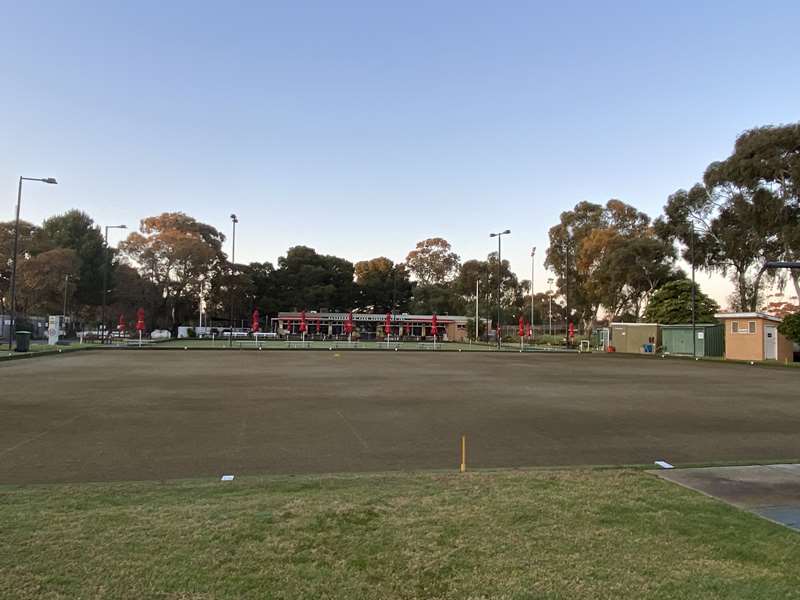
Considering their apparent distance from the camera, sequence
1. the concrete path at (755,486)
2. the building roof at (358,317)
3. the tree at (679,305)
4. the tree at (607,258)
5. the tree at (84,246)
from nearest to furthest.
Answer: the concrete path at (755,486) → the tree at (679,305) → the tree at (607,258) → the tree at (84,246) → the building roof at (358,317)

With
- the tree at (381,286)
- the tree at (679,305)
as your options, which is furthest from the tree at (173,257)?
the tree at (679,305)

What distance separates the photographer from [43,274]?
199 feet

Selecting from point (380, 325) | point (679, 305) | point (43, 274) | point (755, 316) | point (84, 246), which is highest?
point (84, 246)

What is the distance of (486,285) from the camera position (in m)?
98.4

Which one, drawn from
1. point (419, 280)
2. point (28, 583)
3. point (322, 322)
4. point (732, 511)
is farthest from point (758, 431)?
point (419, 280)

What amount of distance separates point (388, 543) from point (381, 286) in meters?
98.3

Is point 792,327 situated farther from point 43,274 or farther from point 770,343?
point 43,274

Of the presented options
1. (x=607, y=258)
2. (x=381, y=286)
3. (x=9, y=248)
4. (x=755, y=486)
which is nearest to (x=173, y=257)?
(x=9, y=248)

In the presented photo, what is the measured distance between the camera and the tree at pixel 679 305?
54875 mm

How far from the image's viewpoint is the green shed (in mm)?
44781

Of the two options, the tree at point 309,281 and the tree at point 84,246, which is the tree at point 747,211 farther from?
the tree at point 84,246

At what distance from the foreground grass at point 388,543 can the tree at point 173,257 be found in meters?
73.5

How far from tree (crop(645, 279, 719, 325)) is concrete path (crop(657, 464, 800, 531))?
52.0 m

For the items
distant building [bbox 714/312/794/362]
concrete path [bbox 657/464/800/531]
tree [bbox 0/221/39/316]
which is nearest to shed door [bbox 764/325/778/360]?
distant building [bbox 714/312/794/362]
